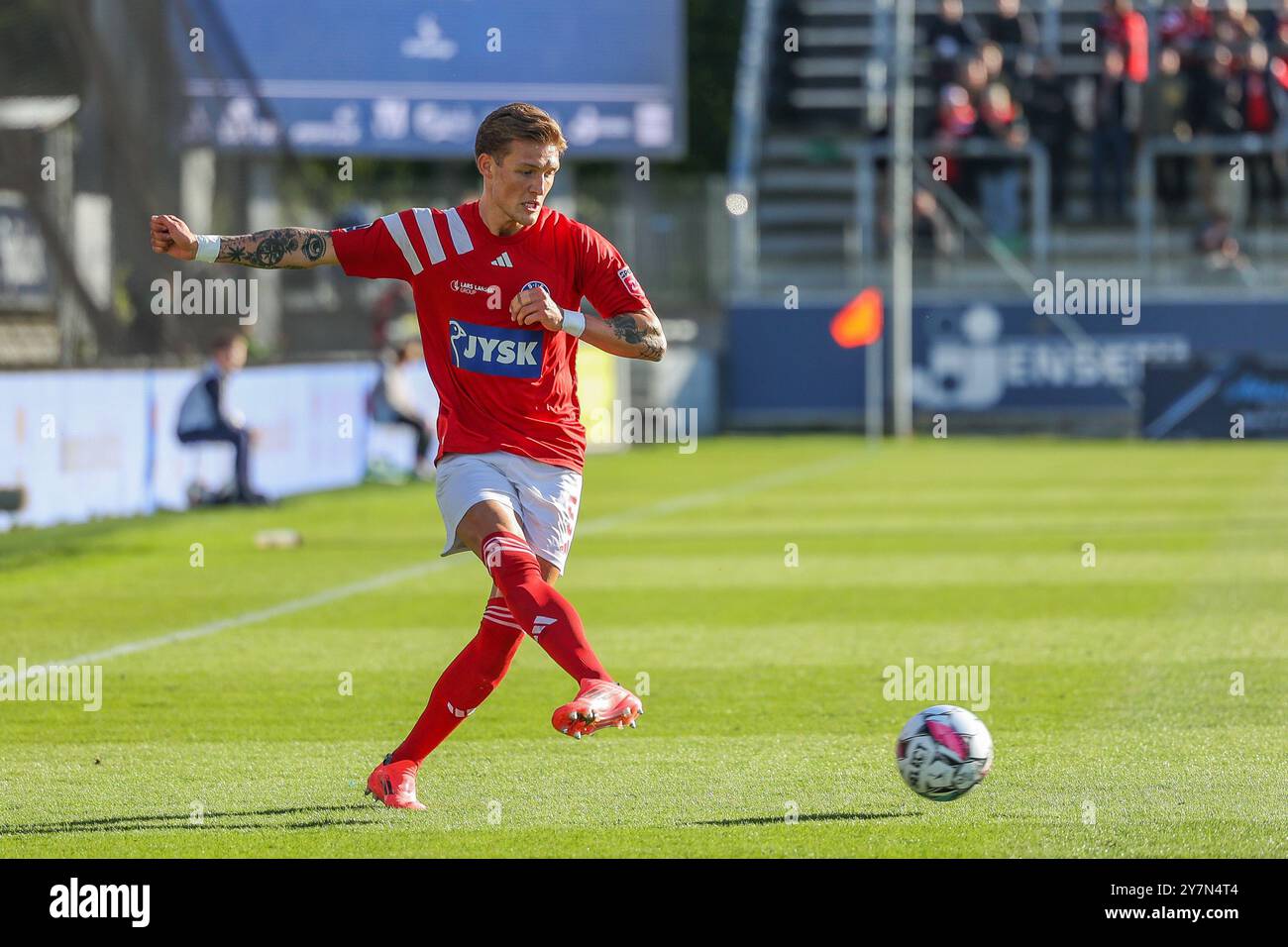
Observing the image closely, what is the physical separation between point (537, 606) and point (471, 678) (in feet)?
1.93

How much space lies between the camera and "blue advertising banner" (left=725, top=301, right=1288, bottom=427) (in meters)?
31.8

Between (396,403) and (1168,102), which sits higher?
(1168,102)

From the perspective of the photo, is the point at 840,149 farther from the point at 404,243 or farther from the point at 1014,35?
the point at 404,243

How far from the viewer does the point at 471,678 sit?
673cm

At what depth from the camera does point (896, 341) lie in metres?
31.2

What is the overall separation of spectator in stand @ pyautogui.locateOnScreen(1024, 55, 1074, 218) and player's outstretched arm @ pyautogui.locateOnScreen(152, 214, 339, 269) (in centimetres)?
2969

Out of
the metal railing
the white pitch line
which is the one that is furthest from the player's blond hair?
the metal railing

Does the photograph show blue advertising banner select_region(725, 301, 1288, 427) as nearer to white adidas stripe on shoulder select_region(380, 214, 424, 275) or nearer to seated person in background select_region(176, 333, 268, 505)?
seated person in background select_region(176, 333, 268, 505)
